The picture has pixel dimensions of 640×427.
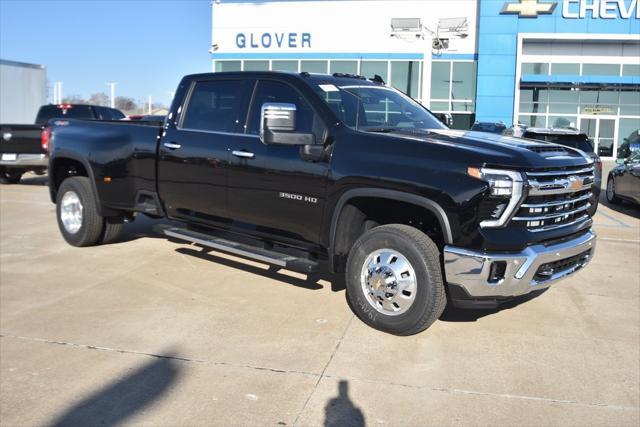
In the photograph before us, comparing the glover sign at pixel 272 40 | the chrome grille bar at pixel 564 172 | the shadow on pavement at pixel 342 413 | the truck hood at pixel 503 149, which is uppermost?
the glover sign at pixel 272 40

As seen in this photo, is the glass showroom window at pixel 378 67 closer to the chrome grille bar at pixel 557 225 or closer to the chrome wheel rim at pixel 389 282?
the chrome grille bar at pixel 557 225

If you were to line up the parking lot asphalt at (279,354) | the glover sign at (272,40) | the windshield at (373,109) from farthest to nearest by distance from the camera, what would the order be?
the glover sign at (272,40)
the windshield at (373,109)
the parking lot asphalt at (279,354)

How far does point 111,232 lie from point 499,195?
5229 millimetres

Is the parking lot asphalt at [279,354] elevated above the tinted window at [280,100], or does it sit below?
below

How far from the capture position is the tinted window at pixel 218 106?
5.91 meters

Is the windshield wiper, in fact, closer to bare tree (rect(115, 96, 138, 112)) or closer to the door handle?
the door handle

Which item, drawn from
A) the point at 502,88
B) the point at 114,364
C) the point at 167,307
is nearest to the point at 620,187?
the point at 167,307

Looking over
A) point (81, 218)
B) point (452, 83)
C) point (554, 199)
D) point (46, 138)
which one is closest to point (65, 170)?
point (81, 218)

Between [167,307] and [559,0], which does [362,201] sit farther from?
[559,0]

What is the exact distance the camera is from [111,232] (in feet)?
25.4

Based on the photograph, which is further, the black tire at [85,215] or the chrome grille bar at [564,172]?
the black tire at [85,215]

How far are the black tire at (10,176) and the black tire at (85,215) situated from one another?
8683 millimetres

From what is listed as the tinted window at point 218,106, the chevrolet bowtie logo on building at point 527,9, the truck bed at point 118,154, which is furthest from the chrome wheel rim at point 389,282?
the chevrolet bowtie logo on building at point 527,9

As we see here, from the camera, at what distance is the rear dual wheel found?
7.35 metres
